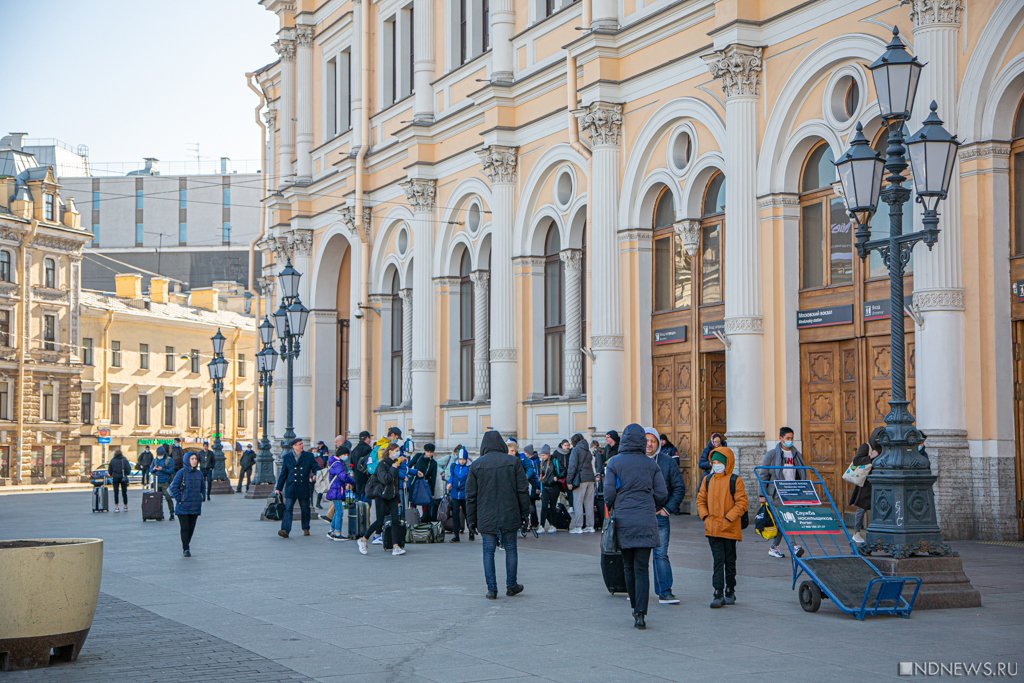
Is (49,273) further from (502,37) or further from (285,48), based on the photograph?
(502,37)

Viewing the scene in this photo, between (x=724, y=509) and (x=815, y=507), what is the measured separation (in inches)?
41.4

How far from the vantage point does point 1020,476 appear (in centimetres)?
1839

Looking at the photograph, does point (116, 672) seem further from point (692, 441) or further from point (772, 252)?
point (692, 441)

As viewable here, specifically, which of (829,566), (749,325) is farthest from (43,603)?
(749,325)

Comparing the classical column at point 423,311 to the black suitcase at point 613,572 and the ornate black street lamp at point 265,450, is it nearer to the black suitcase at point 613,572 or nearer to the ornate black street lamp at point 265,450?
the ornate black street lamp at point 265,450

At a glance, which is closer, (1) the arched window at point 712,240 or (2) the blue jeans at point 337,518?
(2) the blue jeans at point 337,518

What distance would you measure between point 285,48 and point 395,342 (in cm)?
1116

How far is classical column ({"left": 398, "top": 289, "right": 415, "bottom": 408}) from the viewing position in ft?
117

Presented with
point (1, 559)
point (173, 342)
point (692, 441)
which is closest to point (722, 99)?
point (692, 441)

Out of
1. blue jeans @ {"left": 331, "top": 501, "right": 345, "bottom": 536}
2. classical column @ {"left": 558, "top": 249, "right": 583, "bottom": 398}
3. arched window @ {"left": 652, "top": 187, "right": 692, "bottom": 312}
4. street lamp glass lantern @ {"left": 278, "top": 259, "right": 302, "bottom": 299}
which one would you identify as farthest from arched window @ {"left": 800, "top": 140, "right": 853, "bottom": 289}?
street lamp glass lantern @ {"left": 278, "top": 259, "right": 302, "bottom": 299}

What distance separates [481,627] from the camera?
37.6 feet

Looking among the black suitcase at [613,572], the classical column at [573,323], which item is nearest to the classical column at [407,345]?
the classical column at [573,323]

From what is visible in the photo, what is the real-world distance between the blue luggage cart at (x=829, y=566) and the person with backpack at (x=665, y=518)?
857mm

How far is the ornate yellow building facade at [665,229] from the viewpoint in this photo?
1862cm
